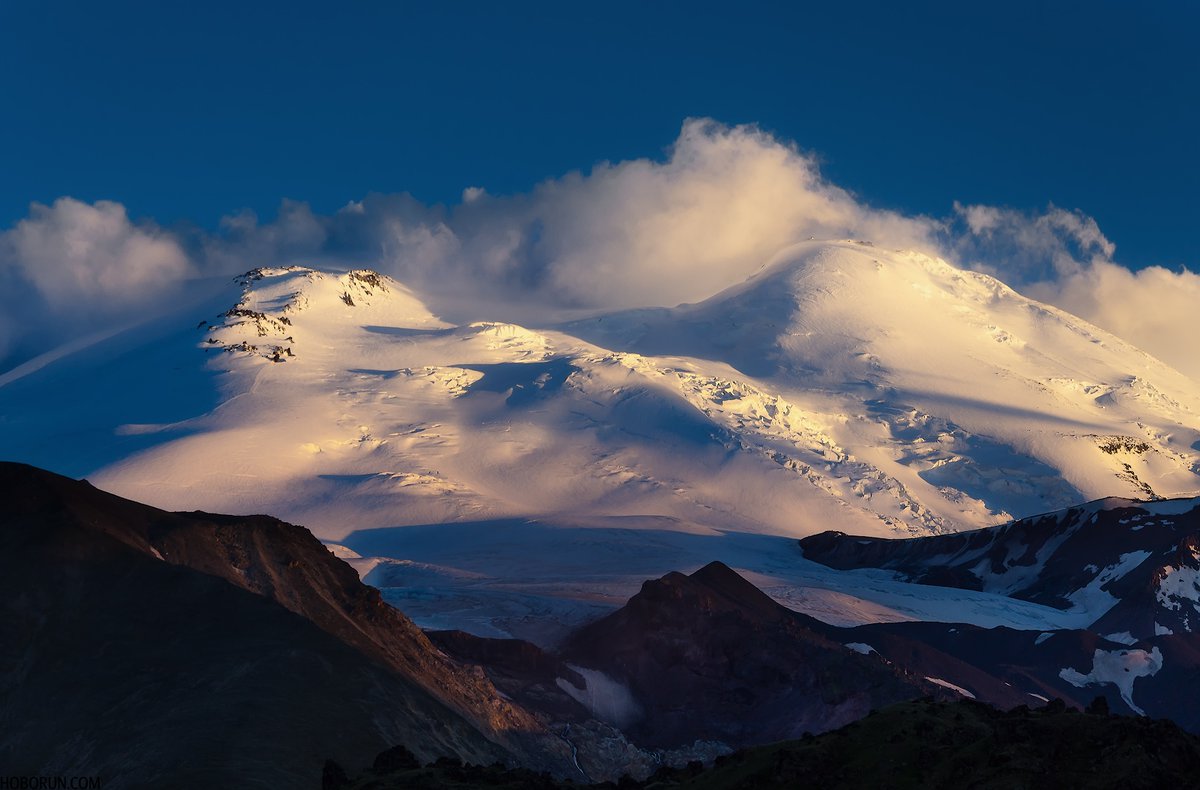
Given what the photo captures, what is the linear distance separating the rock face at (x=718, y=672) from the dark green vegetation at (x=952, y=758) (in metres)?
56.5

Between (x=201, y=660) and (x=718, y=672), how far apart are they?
5561cm

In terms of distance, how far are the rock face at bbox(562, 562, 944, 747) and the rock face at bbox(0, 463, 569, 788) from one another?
20.7m

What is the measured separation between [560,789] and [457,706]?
33.5 m

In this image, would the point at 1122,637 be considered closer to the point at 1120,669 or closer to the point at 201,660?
the point at 1120,669

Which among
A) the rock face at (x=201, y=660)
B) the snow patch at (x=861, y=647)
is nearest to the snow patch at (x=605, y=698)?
the rock face at (x=201, y=660)

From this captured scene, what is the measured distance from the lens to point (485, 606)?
15262cm

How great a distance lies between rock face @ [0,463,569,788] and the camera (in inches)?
2680

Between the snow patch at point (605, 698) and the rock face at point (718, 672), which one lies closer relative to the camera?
the rock face at point (718, 672)

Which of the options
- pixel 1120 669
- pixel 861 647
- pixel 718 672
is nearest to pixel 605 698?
pixel 718 672

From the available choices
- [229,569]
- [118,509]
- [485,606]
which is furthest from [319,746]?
[485,606]

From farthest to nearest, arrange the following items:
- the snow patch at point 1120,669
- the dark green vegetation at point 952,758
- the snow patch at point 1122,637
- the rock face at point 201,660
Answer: the snow patch at point 1122,637 → the snow patch at point 1120,669 → the rock face at point 201,660 → the dark green vegetation at point 952,758

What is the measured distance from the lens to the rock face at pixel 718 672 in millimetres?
113188

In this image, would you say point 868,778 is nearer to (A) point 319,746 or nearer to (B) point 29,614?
(A) point 319,746

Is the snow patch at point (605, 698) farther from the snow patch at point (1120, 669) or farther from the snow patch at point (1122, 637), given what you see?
the snow patch at point (1122, 637)
